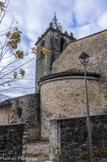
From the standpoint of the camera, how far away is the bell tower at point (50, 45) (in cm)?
1480

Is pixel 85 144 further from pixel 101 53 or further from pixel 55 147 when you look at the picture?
pixel 101 53

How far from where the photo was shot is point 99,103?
8.35 m

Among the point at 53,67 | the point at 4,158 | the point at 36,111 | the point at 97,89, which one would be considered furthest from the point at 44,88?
the point at 4,158

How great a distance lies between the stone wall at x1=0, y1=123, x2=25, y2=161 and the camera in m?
3.66

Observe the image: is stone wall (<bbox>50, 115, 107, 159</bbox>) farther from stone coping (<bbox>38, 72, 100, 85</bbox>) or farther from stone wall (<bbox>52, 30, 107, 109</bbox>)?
stone coping (<bbox>38, 72, 100, 85</bbox>)

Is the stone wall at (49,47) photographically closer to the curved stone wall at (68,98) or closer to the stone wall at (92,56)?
the stone wall at (92,56)

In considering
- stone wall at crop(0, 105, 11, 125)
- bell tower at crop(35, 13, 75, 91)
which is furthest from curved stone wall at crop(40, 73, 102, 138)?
bell tower at crop(35, 13, 75, 91)

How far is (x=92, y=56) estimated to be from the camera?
1016 centimetres

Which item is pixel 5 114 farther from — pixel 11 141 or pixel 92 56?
pixel 92 56

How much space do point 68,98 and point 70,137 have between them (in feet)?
11.8

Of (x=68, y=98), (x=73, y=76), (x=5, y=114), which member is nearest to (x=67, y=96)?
(x=68, y=98)

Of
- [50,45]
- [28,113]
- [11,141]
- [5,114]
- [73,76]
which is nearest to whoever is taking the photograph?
[11,141]

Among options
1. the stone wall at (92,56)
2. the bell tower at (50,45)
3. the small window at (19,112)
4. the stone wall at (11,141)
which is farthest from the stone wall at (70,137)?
the bell tower at (50,45)

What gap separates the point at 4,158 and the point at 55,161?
1845 mm
